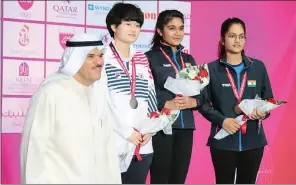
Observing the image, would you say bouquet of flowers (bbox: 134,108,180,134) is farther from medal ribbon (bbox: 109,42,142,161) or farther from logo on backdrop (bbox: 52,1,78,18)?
logo on backdrop (bbox: 52,1,78,18)

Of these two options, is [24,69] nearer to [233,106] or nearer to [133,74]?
[133,74]

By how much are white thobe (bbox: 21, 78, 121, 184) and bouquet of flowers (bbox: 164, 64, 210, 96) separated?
3.24ft

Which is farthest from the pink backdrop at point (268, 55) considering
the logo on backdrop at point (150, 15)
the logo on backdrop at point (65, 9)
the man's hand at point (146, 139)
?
the man's hand at point (146, 139)

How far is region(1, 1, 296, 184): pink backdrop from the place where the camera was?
19.6ft

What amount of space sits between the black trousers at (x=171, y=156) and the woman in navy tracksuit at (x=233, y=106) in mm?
214

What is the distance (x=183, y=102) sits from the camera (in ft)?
12.8

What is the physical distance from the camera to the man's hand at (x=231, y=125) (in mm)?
3891

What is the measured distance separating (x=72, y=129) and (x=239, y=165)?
5.09ft

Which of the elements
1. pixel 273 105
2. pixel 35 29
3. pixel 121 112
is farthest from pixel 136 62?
pixel 35 29

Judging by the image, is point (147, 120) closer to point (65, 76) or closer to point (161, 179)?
point (161, 179)

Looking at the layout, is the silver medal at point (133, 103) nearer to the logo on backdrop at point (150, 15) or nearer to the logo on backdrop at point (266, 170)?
the logo on backdrop at point (150, 15)

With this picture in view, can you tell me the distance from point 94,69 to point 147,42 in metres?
2.73

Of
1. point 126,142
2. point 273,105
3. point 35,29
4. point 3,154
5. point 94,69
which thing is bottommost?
point 3,154

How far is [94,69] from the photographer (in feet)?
10.2
